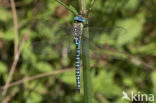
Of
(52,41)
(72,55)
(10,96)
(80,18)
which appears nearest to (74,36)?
(80,18)

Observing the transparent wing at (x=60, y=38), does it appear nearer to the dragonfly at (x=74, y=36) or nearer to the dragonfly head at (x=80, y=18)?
the dragonfly at (x=74, y=36)

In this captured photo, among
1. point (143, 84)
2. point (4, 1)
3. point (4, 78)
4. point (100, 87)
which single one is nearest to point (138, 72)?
point (143, 84)

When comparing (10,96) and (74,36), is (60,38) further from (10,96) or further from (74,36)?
(10,96)

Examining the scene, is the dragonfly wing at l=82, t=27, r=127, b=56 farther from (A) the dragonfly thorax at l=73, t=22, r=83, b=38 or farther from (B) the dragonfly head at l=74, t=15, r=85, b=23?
(B) the dragonfly head at l=74, t=15, r=85, b=23

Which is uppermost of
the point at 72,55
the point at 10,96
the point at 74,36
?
the point at 74,36

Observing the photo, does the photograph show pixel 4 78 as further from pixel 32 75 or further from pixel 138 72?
pixel 138 72

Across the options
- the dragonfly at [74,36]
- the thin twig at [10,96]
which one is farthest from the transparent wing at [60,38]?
the thin twig at [10,96]
